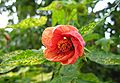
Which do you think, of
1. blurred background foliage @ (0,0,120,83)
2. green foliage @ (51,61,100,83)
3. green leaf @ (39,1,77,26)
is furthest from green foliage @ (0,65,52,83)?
green foliage @ (51,61,100,83)

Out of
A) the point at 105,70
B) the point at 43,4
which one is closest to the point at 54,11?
the point at 43,4

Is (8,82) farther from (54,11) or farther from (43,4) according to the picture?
(43,4)

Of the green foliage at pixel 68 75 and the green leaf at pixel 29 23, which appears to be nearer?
the green foliage at pixel 68 75

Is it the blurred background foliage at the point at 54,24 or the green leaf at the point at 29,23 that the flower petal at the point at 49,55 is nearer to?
the blurred background foliage at the point at 54,24

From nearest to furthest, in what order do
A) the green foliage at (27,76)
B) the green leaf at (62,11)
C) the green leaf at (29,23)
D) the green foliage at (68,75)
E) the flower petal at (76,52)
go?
the flower petal at (76,52), the green foliage at (68,75), the green leaf at (29,23), the green leaf at (62,11), the green foliage at (27,76)

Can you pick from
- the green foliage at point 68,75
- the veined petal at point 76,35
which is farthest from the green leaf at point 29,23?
the veined petal at point 76,35

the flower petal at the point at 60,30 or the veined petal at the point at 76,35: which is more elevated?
the flower petal at the point at 60,30

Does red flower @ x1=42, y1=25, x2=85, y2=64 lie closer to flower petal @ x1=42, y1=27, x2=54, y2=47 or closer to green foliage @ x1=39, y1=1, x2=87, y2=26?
flower petal @ x1=42, y1=27, x2=54, y2=47
